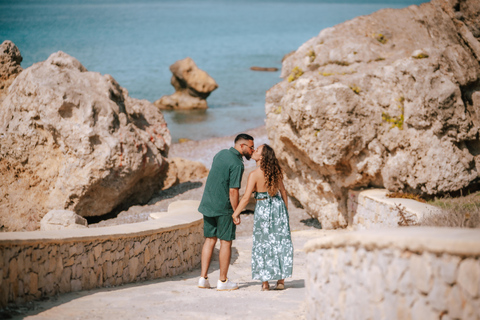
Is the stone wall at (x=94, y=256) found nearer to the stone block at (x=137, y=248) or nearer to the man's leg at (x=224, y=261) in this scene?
the stone block at (x=137, y=248)

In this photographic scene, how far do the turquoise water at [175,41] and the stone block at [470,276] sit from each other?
14946 mm

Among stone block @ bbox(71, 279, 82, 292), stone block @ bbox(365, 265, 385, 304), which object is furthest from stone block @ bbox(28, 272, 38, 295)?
stone block @ bbox(365, 265, 385, 304)

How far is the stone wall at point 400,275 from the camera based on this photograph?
11.2 feet

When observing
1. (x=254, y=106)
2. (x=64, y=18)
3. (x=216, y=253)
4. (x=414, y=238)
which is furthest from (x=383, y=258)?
(x=64, y=18)

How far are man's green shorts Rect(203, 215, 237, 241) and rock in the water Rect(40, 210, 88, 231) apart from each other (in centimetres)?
257

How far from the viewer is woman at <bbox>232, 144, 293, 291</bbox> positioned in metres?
6.60

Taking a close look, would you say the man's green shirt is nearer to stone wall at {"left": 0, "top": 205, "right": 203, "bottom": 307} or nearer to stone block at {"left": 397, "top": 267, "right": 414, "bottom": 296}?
stone wall at {"left": 0, "top": 205, "right": 203, "bottom": 307}

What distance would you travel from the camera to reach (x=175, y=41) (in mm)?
85000

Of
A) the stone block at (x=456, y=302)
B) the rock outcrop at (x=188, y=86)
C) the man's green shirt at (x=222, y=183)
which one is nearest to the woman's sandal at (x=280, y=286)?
the man's green shirt at (x=222, y=183)

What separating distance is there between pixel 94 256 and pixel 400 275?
3910 mm

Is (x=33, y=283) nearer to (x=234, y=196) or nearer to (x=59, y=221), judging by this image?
(x=234, y=196)

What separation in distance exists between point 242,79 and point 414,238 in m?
61.9

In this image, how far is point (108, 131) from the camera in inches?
435

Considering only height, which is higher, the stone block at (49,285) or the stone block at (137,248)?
the stone block at (137,248)
